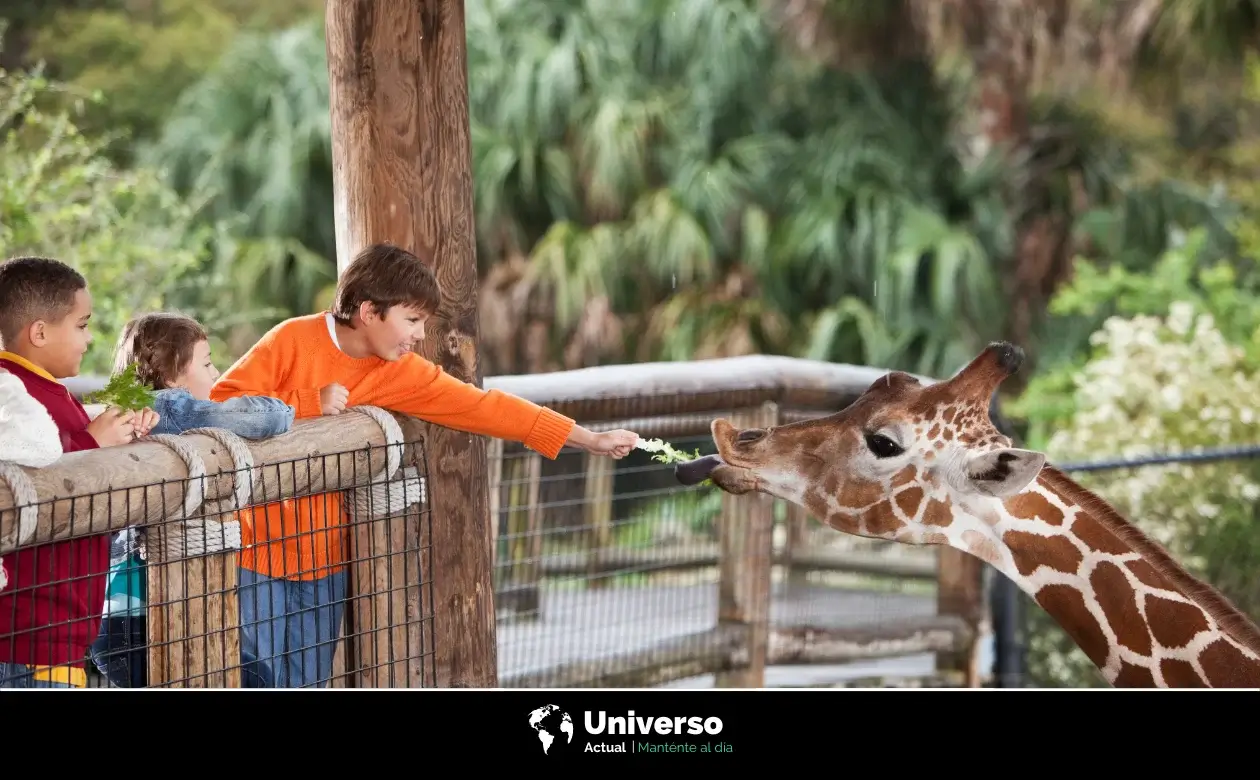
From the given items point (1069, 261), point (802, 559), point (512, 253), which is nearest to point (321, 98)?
point (512, 253)

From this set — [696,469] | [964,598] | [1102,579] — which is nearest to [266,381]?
[696,469]

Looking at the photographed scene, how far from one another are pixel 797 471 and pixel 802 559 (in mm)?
1836

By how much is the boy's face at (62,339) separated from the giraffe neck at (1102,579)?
55.5 inches

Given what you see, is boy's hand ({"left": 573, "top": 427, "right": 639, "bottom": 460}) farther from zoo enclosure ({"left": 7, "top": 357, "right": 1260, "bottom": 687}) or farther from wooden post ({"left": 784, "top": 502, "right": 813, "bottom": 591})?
wooden post ({"left": 784, "top": 502, "right": 813, "bottom": 591})

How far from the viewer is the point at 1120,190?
11.3 meters

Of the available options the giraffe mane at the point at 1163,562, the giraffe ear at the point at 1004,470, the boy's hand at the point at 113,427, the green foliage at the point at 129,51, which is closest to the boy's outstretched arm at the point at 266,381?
the boy's hand at the point at 113,427

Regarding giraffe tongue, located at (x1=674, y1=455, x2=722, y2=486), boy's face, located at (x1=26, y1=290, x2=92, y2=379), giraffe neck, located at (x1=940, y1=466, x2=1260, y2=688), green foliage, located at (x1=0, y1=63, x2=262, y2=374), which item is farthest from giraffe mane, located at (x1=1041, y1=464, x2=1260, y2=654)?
green foliage, located at (x1=0, y1=63, x2=262, y2=374)

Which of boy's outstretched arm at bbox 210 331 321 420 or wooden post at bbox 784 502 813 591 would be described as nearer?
boy's outstretched arm at bbox 210 331 321 420

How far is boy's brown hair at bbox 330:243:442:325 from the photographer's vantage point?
7.54 ft

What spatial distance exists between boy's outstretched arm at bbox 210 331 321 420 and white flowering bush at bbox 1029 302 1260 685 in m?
3.30

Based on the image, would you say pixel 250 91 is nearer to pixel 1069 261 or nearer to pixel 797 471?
pixel 1069 261
